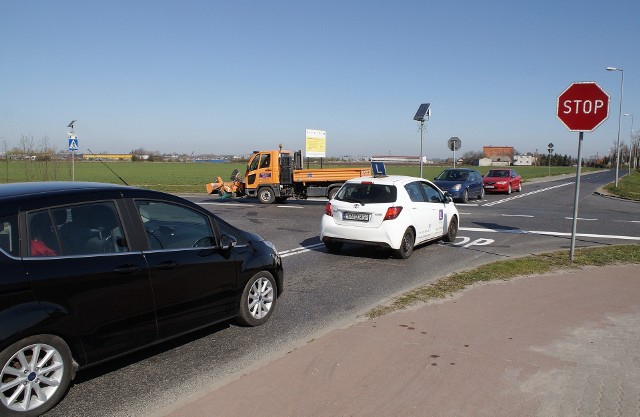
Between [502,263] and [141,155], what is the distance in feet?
344

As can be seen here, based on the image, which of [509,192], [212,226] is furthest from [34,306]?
[509,192]

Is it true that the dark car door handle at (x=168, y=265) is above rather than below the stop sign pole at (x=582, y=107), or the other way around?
below

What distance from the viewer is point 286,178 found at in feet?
71.9

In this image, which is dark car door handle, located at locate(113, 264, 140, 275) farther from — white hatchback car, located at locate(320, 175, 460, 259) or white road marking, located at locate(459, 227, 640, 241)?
white road marking, located at locate(459, 227, 640, 241)

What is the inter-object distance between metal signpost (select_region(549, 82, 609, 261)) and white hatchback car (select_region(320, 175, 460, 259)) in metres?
2.76

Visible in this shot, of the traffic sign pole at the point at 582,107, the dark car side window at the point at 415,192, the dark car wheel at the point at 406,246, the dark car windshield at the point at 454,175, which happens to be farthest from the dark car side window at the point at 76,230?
the dark car windshield at the point at 454,175

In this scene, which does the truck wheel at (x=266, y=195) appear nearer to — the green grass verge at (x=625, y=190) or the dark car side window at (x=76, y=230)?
the dark car side window at (x=76, y=230)

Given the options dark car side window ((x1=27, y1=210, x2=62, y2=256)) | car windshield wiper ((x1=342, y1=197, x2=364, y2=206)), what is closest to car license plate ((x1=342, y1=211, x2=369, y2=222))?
car windshield wiper ((x1=342, y1=197, x2=364, y2=206))

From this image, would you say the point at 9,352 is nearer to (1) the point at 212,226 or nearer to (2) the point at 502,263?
(1) the point at 212,226

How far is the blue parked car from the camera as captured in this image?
891 inches

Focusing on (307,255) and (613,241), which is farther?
(613,241)

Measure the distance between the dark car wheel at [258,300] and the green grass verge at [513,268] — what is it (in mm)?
1132

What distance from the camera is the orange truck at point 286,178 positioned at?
21.3m

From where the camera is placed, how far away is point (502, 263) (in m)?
8.88
